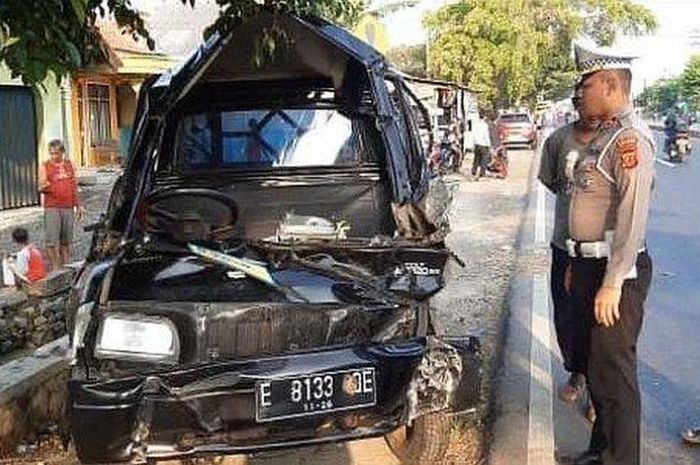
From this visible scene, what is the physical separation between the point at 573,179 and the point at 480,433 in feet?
4.89

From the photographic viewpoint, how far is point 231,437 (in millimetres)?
3408

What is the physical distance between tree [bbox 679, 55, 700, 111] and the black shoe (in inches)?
2378

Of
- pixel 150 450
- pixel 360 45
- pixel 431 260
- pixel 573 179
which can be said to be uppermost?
pixel 360 45

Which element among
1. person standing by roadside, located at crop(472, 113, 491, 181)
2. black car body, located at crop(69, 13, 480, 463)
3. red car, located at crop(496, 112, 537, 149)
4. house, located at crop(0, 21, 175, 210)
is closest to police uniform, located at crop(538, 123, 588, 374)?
black car body, located at crop(69, 13, 480, 463)

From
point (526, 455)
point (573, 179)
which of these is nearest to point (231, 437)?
point (526, 455)

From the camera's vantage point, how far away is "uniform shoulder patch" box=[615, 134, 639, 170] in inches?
149

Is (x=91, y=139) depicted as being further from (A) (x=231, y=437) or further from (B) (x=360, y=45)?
(A) (x=231, y=437)

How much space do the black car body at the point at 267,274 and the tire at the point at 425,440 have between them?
0.4 inches

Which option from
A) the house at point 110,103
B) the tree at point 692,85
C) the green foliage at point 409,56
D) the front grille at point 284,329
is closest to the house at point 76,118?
the house at point 110,103

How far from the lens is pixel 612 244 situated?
3.89m

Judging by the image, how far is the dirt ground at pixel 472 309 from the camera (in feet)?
15.1

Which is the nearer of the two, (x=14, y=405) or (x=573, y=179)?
(x=573, y=179)

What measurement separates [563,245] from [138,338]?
8.34 feet

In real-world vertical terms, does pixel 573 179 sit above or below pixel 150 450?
above
